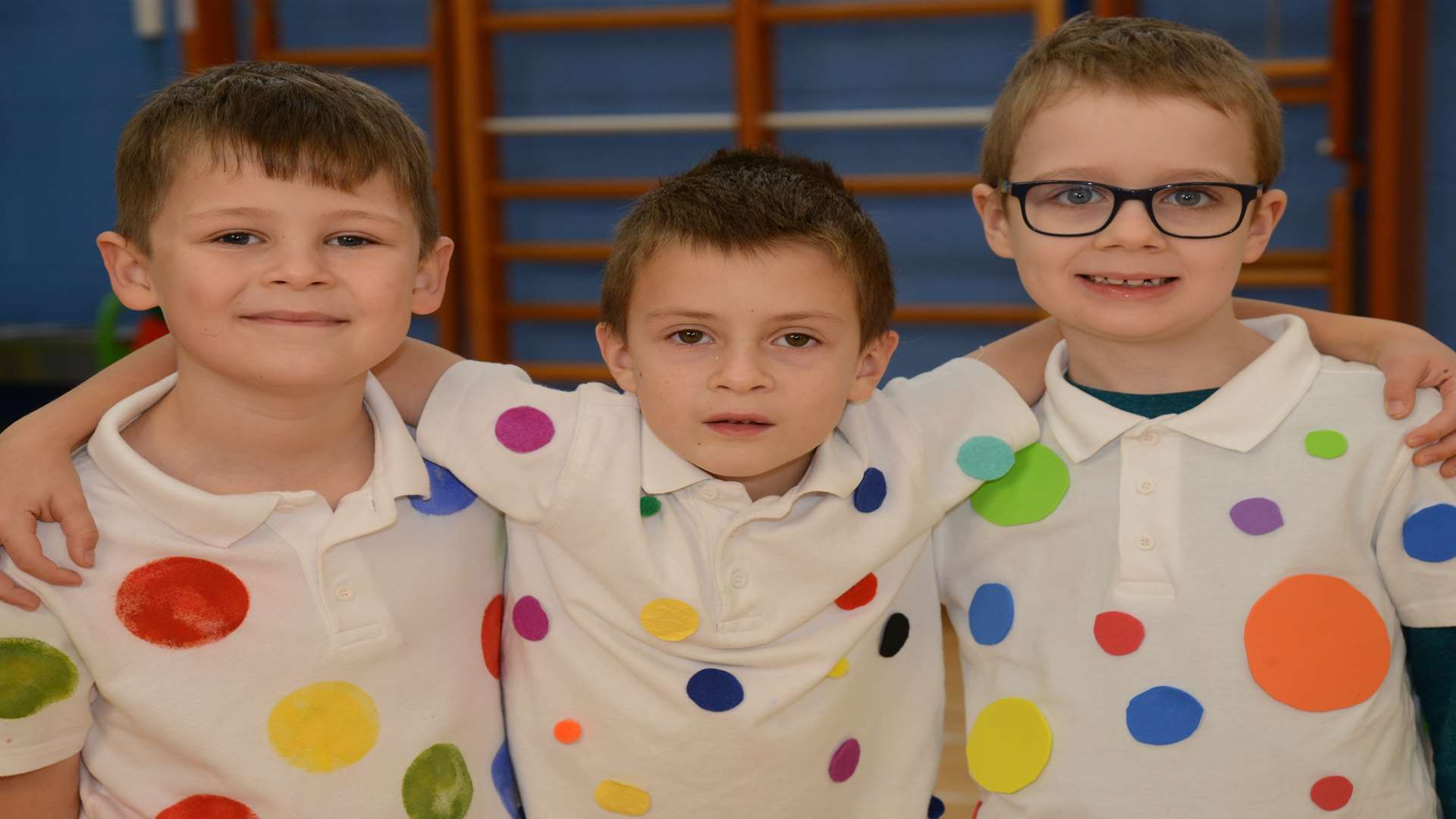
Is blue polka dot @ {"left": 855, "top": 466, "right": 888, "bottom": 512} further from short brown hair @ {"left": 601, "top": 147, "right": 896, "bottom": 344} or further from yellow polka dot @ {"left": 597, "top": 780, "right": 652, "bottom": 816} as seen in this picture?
yellow polka dot @ {"left": 597, "top": 780, "right": 652, "bottom": 816}

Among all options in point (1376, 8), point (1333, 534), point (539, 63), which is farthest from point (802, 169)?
point (539, 63)

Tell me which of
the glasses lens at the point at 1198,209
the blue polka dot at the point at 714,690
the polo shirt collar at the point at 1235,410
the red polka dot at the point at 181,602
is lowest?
the blue polka dot at the point at 714,690

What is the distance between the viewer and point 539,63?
161 inches

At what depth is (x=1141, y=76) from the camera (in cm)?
142

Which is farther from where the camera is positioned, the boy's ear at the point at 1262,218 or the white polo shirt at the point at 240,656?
the boy's ear at the point at 1262,218

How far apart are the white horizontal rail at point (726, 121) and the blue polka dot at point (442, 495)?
8.18 ft

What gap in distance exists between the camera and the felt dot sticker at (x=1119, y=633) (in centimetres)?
138

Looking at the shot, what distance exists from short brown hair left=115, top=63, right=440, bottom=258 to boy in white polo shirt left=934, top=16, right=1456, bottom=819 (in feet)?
2.28

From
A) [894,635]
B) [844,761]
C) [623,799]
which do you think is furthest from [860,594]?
[623,799]

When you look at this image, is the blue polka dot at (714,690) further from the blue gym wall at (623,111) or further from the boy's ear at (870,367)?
the blue gym wall at (623,111)

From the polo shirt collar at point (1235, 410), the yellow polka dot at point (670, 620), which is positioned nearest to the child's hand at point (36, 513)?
the yellow polka dot at point (670, 620)

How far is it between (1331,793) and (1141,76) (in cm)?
77

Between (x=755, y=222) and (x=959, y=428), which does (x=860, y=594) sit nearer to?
(x=959, y=428)

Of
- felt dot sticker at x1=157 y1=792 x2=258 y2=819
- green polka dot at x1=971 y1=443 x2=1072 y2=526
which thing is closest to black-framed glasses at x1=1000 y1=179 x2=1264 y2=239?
green polka dot at x1=971 y1=443 x2=1072 y2=526
